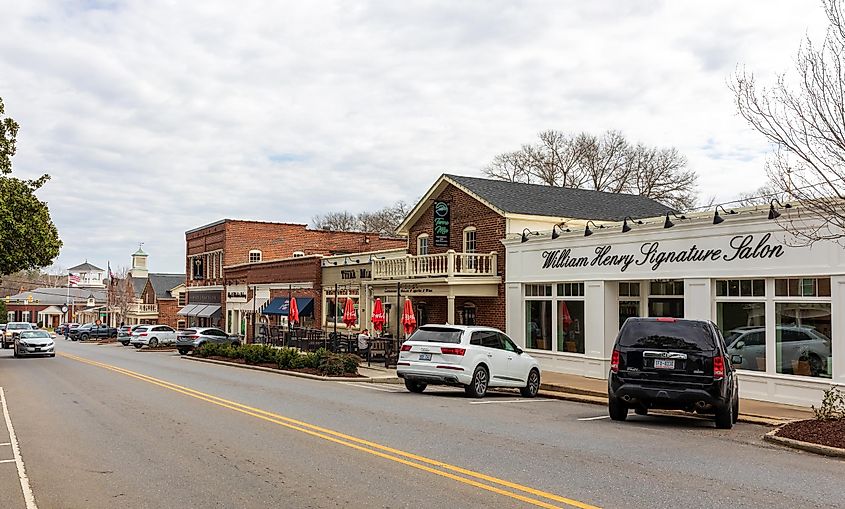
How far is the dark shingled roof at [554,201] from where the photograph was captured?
28.4 metres

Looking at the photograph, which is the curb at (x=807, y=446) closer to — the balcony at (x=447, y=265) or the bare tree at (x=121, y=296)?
the balcony at (x=447, y=265)

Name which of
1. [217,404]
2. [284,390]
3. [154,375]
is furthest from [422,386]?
[154,375]

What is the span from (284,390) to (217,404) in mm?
3455

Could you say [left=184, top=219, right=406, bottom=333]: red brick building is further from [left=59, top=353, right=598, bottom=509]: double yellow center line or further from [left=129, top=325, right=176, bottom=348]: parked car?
[left=59, top=353, right=598, bottom=509]: double yellow center line

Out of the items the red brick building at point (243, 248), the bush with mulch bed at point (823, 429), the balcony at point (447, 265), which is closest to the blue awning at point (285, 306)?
the red brick building at point (243, 248)

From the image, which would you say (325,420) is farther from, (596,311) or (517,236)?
(517,236)

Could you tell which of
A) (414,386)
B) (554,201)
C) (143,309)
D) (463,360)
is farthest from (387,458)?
(143,309)

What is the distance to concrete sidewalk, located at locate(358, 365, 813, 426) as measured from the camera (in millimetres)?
15012

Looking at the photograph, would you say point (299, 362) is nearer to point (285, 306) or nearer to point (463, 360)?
point (463, 360)

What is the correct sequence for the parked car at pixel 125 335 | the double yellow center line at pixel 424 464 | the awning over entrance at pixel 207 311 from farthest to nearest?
the parked car at pixel 125 335
the awning over entrance at pixel 207 311
the double yellow center line at pixel 424 464

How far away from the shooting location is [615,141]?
58062 mm

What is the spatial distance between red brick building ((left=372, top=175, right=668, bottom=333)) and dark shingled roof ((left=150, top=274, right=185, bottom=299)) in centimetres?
5653

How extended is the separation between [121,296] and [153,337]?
38330 mm

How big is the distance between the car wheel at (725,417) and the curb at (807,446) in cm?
111
